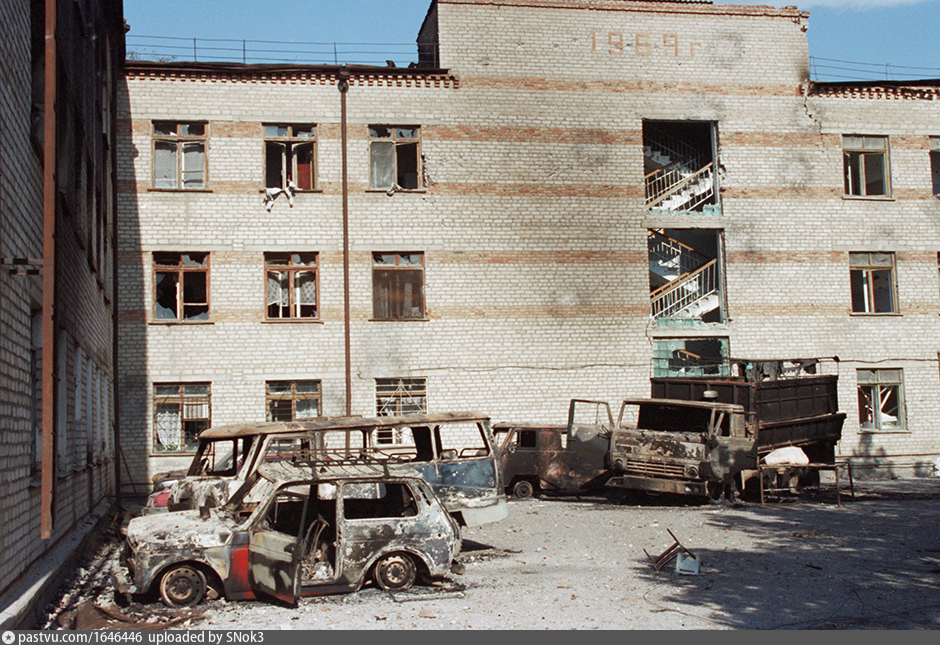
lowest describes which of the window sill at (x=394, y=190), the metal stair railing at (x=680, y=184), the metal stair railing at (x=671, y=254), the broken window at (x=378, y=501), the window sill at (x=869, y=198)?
the broken window at (x=378, y=501)

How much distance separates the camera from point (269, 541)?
9.12 meters

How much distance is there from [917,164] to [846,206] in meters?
2.76

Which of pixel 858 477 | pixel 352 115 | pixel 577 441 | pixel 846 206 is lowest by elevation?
pixel 858 477

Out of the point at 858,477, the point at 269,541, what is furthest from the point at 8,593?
the point at 858,477

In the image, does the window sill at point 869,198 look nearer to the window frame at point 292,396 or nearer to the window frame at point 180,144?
the window frame at point 292,396

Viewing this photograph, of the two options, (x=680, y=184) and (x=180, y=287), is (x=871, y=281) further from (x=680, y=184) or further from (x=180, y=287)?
(x=180, y=287)

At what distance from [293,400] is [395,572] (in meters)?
13.7

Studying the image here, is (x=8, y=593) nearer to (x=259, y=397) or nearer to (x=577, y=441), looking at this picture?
(x=577, y=441)

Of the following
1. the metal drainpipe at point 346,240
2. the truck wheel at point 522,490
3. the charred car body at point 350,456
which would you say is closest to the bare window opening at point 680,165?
the metal drainpipe at point 346,240

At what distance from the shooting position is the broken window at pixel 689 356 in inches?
971

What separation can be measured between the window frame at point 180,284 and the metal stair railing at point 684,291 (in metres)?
12.3

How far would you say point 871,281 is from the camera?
2605 cm

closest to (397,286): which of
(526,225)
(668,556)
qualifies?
(526,225)

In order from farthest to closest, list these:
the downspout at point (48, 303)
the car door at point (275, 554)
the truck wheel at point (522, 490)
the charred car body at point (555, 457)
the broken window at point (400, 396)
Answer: the broken window at point (400, 396) < the truck wheel at point (522, 490) < the charred car body at point (555, 457) < the car door at point (275, 554) < the downspout at point (48, 303)
